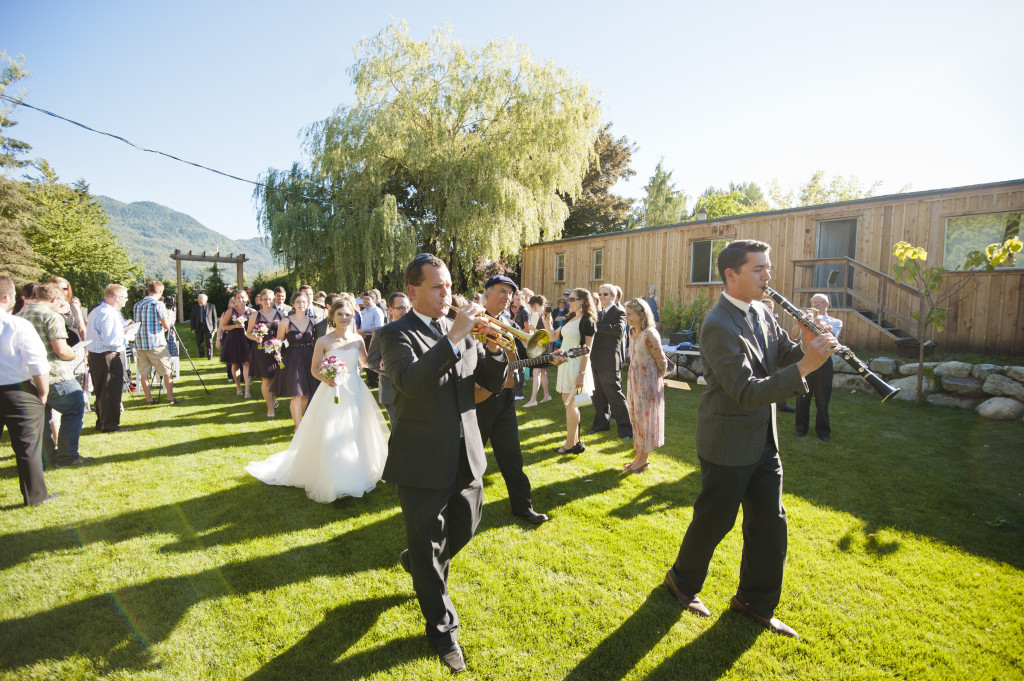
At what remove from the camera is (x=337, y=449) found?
5.26m

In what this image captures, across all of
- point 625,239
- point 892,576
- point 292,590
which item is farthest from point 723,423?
point 625,239

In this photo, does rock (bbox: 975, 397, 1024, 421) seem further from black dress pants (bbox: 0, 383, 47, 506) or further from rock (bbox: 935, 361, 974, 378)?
black dress pants (bbox: 0, 383, 47, 506)

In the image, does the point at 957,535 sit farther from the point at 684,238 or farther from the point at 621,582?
the point at 684,238

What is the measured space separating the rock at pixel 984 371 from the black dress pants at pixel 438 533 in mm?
11557

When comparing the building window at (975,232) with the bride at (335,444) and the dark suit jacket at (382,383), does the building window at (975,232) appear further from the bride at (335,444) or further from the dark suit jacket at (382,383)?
the bride at (335,444)

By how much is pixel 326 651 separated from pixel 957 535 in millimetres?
5585

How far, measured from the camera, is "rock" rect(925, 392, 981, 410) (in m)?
9.47

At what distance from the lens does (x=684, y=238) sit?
1809 centimetres

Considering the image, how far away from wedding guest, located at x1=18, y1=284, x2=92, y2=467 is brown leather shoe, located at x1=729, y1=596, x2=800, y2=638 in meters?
6.97

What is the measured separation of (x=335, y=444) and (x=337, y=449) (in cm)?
6

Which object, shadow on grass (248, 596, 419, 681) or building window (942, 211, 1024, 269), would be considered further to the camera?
building window (942, 211, 1024, 269)

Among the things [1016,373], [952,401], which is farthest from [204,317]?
[1016,373]

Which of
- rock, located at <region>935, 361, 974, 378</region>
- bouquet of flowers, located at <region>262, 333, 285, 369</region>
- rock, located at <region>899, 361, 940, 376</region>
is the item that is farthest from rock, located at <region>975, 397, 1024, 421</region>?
bouquet of flowers, located at <region>262, 333, 285, 369</region>

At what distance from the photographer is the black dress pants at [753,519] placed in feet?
9.95
